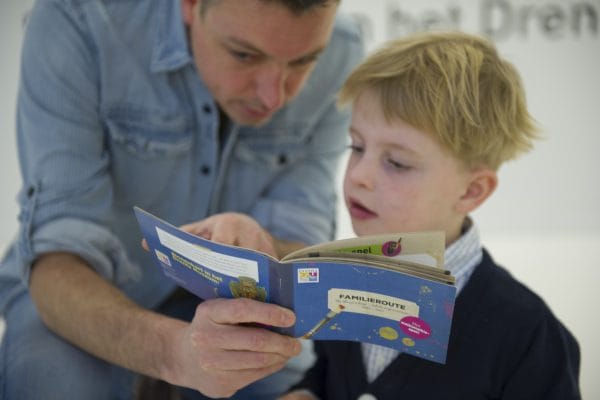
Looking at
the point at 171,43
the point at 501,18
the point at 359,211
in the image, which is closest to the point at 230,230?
the point at 359,211

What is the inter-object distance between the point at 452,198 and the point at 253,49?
1.65 ft

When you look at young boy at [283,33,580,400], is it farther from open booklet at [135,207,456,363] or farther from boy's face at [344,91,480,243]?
open booklet at [135,207,456,363]

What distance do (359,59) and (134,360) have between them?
1020 mm

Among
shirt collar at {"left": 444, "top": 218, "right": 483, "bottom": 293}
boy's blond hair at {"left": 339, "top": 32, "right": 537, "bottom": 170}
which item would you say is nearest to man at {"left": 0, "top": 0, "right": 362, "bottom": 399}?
boy's blond hair at {"left": 339, "top": 32, "right": 537, "bottom": 170}

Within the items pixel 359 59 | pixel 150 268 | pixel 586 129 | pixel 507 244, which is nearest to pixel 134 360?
pixel 150 268

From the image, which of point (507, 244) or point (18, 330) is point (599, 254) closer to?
point (507, 244)

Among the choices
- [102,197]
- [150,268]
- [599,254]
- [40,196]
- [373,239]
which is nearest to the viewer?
[373,239]

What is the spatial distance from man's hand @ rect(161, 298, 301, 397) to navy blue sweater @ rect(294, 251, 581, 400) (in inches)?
9.2

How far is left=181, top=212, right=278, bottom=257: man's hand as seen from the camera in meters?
1.26

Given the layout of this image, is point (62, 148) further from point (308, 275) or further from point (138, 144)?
point (308, 275)

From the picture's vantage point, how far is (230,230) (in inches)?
50.0

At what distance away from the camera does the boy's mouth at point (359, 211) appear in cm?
135

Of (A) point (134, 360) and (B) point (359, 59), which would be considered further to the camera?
(B) point (359, 59)

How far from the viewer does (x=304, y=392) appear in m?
1.41
